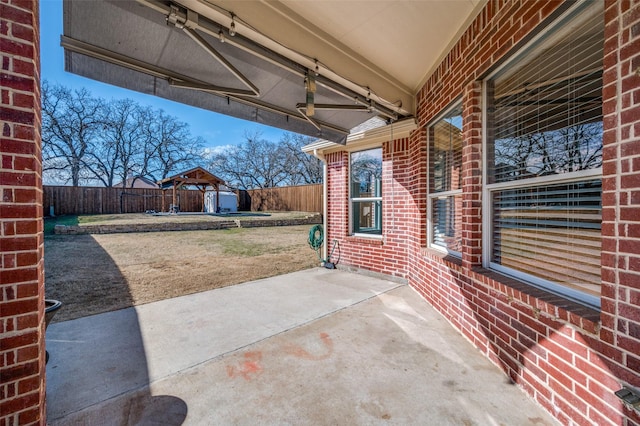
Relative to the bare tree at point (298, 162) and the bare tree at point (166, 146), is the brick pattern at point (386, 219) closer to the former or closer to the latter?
the bare tree at point (298, 162)

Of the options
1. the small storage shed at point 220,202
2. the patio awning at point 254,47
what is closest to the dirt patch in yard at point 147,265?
the patio awning at point 254,47

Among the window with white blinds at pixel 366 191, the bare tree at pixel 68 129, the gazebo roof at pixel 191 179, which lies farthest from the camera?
the bare tree at pixel 68 129

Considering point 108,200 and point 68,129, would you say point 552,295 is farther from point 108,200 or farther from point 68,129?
point 68,129

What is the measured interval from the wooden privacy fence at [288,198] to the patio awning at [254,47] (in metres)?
15.7

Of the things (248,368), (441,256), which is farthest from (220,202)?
(248,368)

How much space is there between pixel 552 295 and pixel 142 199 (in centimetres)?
2314

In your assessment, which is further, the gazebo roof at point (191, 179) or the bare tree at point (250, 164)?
the bare tree at point (250, 164)

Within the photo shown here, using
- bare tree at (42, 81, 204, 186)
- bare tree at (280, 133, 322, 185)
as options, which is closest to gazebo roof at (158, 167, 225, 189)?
bare tree at (42, 81, 204, 186)

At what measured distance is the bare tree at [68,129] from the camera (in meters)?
23.5

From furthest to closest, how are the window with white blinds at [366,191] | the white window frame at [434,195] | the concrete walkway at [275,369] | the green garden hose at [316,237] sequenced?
the green garden hose at [316,237] → the window with white blinds at [366,191] → the white window frame at [434,195] → the concrete walkway at [275,369]

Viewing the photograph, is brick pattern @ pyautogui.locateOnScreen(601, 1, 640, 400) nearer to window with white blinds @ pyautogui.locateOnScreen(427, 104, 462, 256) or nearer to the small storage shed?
window with white blinds @ pyautogui.locateOnScreen(427, 104, 462, 256)

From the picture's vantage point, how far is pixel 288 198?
71.9ft

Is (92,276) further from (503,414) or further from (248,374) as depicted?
(503,414)

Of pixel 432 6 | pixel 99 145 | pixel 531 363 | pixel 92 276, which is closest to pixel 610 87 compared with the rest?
pixel 432 6
